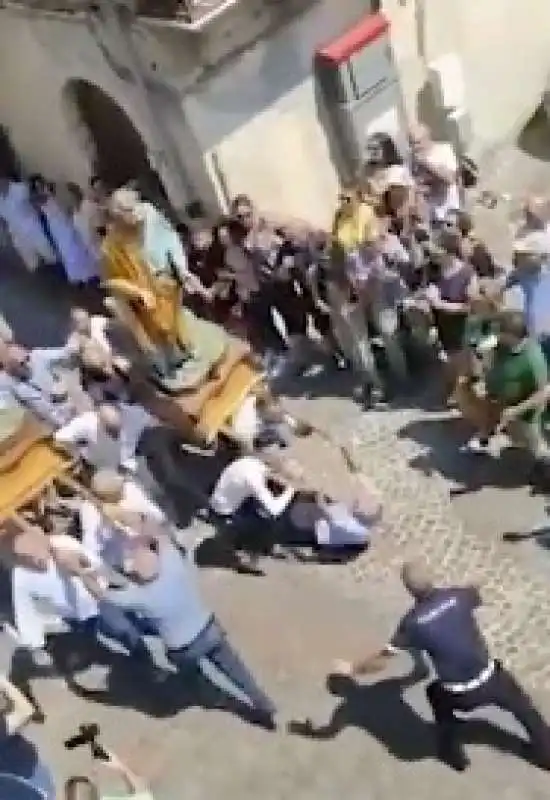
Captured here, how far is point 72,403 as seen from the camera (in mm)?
10438

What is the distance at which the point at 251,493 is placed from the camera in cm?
1001

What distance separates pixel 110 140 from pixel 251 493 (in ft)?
15.5

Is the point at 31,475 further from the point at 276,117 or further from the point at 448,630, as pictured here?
the point at 276,117

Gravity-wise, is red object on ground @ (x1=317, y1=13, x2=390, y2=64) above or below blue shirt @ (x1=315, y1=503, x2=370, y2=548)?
above

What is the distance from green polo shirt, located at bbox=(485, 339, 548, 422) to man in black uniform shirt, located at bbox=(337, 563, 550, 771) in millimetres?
1948

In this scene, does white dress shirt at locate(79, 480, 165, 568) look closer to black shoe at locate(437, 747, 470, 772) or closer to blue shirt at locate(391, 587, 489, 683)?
blue shirt at locate(391, 587, 489, 683)

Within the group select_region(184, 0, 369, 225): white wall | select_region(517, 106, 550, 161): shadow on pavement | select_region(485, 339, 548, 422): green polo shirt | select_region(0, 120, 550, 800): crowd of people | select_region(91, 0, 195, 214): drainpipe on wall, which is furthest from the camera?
select_region(517, 106, 550, 161): shadow on pavement

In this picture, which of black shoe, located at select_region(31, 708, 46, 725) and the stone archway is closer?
black shoe, located at select_region(31, 708, 46, 725)

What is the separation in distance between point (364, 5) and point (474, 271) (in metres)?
3.09

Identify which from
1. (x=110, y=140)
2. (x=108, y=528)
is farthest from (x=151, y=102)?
(x=108, y=528)

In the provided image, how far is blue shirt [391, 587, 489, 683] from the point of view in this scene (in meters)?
7.73

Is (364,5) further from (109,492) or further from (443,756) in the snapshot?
(443,756)

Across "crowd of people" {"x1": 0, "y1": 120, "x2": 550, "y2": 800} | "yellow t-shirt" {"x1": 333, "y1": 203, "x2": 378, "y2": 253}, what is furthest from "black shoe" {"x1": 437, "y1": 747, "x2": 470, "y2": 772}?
"yellow t-shirt" {"x1": 333, "y1": 203, "x2": 378, "y2": 253}

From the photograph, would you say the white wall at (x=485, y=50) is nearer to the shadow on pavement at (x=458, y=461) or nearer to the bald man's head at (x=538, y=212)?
the bald man's head at (x=538, y=212)
